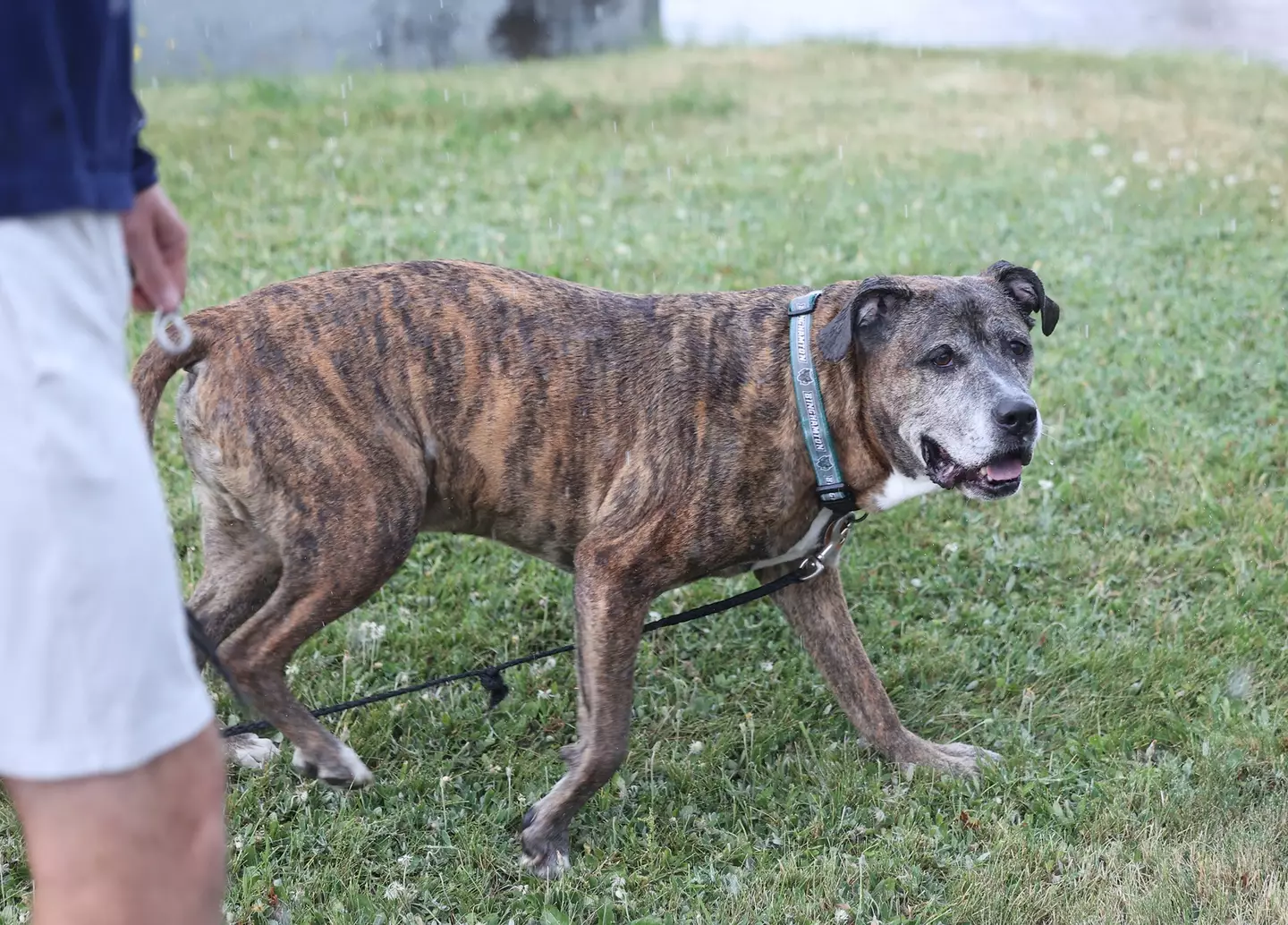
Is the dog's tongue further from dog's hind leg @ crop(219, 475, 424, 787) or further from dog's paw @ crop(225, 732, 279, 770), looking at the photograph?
dog's paw @ crop(225, 732, 279, 770)

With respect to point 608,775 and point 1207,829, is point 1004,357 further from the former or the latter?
point 608,775

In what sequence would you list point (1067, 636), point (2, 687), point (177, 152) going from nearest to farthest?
point (2, 687), point (1067, 636), point (177, 152)

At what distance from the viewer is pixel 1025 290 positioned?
13.0 feet

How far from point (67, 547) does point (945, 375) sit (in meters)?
2.67

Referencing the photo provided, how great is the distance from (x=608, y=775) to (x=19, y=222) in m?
2.44

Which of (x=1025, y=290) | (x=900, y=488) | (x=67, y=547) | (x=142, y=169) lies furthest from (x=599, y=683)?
(x=67, y=547)

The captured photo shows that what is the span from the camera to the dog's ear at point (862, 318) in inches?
139

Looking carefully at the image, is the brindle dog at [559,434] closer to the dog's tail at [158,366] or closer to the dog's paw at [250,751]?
the dog's tail at [158,366]

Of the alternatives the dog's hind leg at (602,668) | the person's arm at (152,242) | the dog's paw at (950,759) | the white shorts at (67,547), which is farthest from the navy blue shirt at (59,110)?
the dog's paw at (950,759)

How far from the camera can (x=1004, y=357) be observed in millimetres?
3732

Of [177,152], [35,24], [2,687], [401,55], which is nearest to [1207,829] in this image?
[2,687]

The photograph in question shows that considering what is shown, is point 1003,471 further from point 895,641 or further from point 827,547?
point 895,641

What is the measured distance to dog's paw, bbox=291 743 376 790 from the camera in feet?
11.9

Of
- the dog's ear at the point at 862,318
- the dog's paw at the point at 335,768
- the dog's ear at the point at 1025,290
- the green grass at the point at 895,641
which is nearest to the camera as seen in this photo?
the green grass at the point at 895,641
